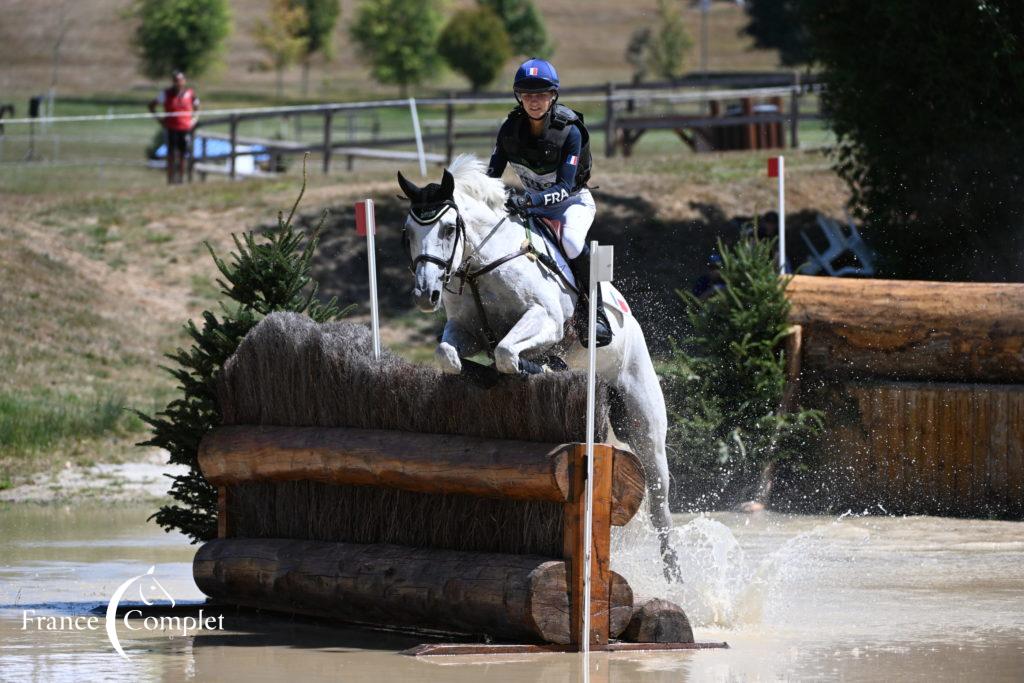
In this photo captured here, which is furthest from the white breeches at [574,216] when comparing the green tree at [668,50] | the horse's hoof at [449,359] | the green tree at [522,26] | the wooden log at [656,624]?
the green tree at [522,26]

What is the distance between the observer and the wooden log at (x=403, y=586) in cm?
735

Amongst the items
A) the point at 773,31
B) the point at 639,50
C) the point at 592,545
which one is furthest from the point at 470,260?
the point at 639,50

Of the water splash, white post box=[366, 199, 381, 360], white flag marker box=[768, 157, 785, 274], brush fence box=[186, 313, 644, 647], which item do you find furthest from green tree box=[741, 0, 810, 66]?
brush fence box=[186, 313, 644, 647]

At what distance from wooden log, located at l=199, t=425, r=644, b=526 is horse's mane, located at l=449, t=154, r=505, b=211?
4.17 feet

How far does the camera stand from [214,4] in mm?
59688

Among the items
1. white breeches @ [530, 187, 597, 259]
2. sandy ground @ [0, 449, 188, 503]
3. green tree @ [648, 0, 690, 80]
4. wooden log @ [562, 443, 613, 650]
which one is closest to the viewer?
wooden log @ [562, 443, 613, 650]

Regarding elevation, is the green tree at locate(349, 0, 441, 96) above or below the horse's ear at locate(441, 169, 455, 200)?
above

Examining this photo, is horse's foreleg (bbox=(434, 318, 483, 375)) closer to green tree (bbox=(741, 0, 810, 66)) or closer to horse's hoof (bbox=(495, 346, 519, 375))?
horse's hoof (bbox=(495, 346, 519, 375))

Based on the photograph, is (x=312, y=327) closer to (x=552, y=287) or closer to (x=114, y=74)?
(x=552, y=287)

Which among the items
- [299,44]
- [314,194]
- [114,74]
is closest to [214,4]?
[299,44]

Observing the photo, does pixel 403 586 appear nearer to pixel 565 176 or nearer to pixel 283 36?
pixel 565 176

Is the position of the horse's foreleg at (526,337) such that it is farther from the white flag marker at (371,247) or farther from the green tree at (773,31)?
the green tree at (773,31)

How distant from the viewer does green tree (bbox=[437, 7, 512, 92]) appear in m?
63.6

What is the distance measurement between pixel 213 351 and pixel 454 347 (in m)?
1.86
